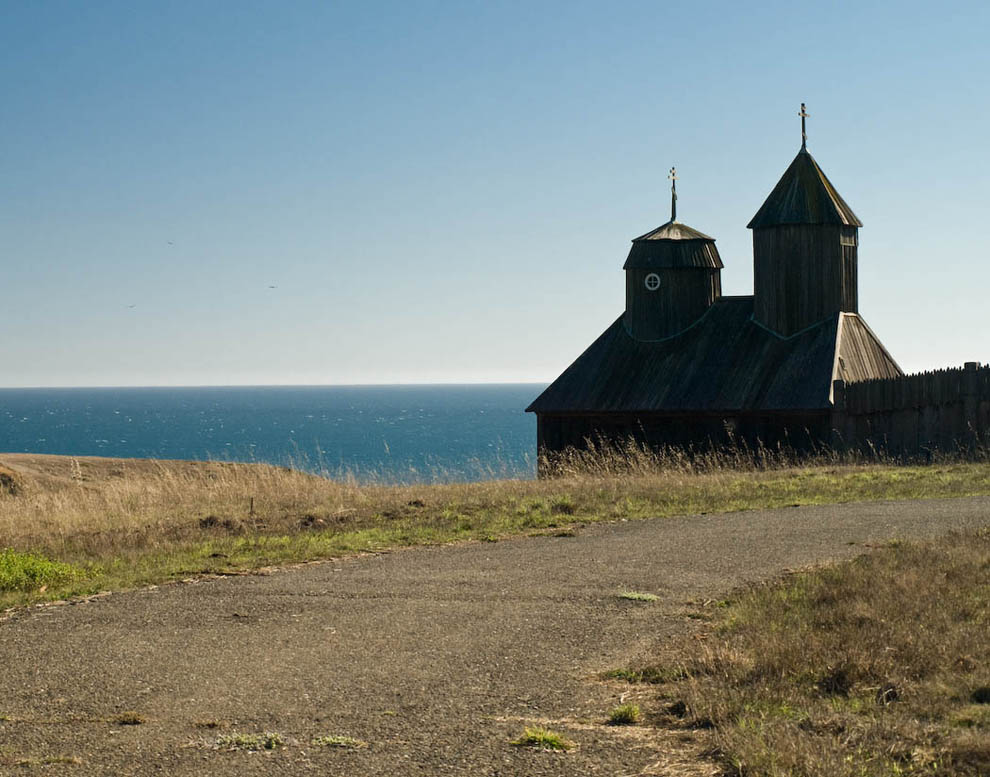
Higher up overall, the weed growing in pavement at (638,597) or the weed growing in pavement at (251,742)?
the weed growing in pavement at (638,597)

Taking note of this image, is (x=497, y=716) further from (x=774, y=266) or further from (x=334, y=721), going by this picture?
(x=774, y=266)

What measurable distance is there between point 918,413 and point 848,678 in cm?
2529

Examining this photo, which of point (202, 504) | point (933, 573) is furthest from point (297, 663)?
point (202, 504)

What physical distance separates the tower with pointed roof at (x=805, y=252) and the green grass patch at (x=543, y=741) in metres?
31.4

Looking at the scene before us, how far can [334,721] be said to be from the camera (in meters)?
7.21

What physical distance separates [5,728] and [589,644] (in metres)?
4.20

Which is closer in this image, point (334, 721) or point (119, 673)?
point (334, 721)

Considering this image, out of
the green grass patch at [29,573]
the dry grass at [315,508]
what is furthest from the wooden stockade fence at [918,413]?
the green grass patch at [29,573]

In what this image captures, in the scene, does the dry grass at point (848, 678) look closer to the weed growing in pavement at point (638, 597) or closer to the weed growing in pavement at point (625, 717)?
the weed growing in pavement at point (625, 717)

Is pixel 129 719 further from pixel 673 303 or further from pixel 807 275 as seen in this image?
pixel 673 303

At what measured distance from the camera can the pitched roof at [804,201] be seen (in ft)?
120

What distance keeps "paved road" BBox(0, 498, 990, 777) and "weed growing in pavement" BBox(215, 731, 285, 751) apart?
0.08 metres

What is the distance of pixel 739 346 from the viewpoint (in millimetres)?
37062

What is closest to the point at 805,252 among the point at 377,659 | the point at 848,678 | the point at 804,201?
the point at 804,201
